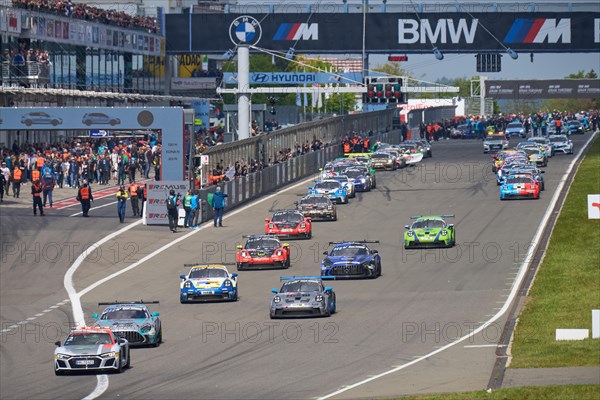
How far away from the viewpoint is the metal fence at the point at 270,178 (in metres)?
58.9

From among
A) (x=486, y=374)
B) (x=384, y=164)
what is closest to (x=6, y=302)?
(x=486, y=374)

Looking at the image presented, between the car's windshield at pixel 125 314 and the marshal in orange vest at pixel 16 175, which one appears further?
the marshal in orange vest at pixel 16 175

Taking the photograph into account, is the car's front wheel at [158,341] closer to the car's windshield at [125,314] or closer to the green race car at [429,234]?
the car's windshield at [125,314]

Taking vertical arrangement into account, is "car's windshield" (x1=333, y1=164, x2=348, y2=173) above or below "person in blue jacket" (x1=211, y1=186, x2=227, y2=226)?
above

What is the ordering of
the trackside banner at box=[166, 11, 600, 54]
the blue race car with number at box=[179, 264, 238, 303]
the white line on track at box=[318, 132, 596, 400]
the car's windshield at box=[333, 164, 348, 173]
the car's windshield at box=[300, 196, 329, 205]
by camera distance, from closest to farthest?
the white line on track at box=[318, 132, 596, 400] → the blue race car with number at box=[179, 264, 238, 303] → the car's windshield at box=[300, 196, 329, 205] → the car's windshield at box=[333, 164, 348, 173] → the trackside banner at box=[166, 11, 600, 54]

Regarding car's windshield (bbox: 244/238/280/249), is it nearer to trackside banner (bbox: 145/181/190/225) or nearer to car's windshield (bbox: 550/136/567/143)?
trackside banner (bbox: 145/181/190/225)

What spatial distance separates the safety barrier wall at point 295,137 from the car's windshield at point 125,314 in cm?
2663

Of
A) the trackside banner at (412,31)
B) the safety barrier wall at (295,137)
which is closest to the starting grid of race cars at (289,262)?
the safety barrier wall at (295,137)

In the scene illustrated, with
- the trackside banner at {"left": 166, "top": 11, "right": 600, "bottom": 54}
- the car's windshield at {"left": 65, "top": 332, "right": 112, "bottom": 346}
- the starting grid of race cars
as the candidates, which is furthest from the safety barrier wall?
the car's windshield at {"left": 65, "top": 332, "right": 112, "bottom": 346}

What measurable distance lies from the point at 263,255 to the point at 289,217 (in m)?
7.17

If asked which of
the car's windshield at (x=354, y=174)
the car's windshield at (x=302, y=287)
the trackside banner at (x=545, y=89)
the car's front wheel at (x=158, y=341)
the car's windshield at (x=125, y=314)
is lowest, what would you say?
the car's front wheel at (x=158, y=341)

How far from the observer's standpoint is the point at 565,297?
118ft

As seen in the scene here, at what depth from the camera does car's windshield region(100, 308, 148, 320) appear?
1216 inches

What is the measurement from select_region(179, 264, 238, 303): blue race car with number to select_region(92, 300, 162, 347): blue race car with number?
218 inches
